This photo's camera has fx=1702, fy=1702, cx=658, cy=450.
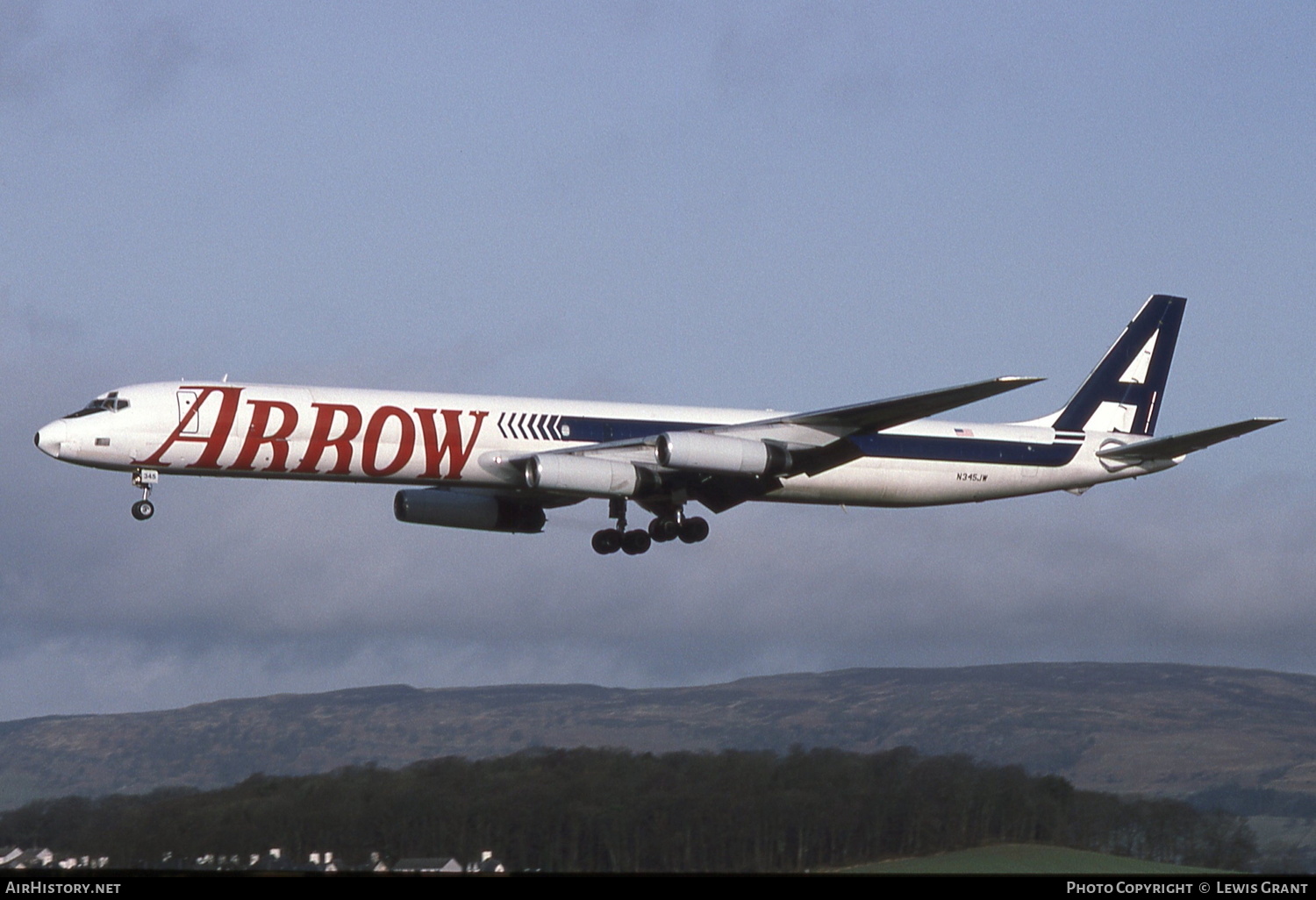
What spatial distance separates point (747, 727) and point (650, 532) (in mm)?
8382

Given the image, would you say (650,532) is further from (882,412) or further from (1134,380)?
(1134,380)

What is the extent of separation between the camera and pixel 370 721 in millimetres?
56875

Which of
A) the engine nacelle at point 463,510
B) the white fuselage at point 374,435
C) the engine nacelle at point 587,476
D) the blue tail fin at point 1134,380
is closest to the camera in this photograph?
the white fuselage at point 374,435

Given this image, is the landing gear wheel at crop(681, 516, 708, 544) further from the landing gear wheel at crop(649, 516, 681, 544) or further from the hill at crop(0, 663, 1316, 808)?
the hill at crop(0, 663, 1316, 808)

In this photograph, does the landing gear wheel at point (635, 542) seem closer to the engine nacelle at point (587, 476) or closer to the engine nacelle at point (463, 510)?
the engine nacelle at point (463, 510)

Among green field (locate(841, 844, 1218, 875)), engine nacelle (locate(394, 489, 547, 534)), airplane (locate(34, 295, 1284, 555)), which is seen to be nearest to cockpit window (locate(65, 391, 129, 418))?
airplane (locate(34, 295, 1284, 555))

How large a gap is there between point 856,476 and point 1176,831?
1228 cm

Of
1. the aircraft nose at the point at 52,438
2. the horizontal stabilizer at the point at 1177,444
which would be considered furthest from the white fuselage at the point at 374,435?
the horizontal stabilizer at the point at 1177,444

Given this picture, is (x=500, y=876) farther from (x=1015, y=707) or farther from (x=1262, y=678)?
(x=1262, y=678)

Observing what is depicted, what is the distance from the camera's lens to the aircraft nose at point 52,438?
40.0m

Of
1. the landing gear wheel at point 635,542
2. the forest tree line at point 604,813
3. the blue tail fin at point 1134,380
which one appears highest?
the blue tail fin at point 1134,380

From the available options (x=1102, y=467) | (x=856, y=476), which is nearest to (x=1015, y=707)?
(x=1102, y=467)

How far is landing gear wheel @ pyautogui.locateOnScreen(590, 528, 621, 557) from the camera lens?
156 feet

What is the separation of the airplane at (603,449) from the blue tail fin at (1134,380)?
0.31ft
